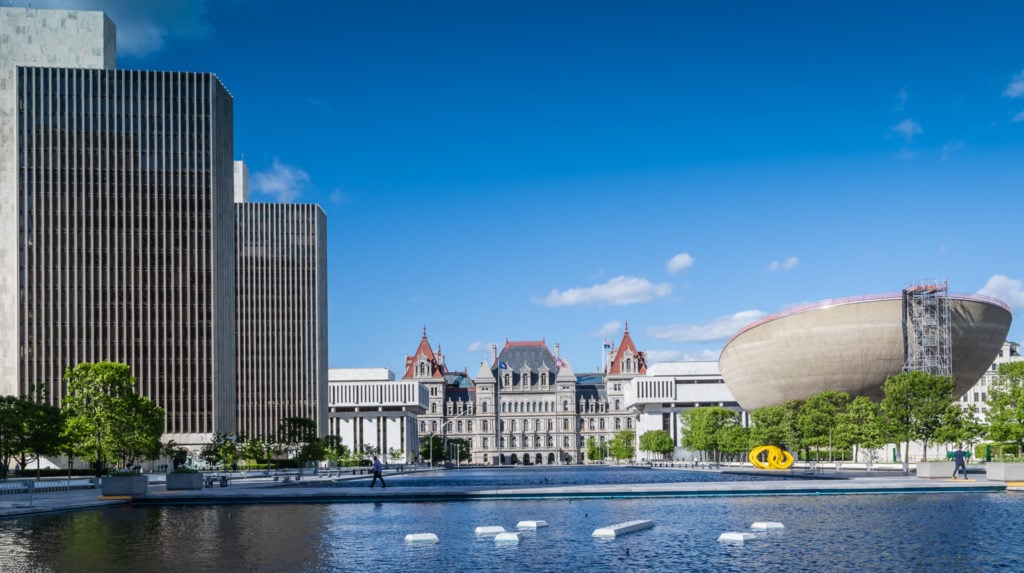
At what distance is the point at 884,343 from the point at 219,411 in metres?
79.7

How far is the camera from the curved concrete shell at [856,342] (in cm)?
12588

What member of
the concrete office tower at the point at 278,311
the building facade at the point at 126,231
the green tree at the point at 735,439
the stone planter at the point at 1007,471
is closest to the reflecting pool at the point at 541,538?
the stone planter at the point at 1007,471

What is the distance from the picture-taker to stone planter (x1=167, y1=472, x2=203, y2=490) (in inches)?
2240

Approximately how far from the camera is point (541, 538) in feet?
97.6

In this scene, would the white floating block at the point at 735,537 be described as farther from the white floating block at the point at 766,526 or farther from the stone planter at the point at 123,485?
the stone planter at the point at 123,485

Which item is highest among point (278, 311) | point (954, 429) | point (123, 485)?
point (278, 311)

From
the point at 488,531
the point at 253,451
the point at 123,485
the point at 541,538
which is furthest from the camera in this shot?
the point at 253,451

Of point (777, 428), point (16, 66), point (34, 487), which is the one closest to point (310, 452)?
point (777, 428)

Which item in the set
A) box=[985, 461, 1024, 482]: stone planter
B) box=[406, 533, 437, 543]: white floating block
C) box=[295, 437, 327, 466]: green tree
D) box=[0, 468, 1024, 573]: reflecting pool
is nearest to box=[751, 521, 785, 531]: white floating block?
box=[0, 468, 1024, 573]: reflecting pool

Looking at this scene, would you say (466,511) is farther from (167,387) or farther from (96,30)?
(96,30)

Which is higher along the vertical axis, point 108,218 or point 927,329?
point 108,218

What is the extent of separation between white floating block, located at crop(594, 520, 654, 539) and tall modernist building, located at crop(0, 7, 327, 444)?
312 feet

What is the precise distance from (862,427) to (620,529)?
240ft

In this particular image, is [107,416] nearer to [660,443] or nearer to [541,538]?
[541,538]
